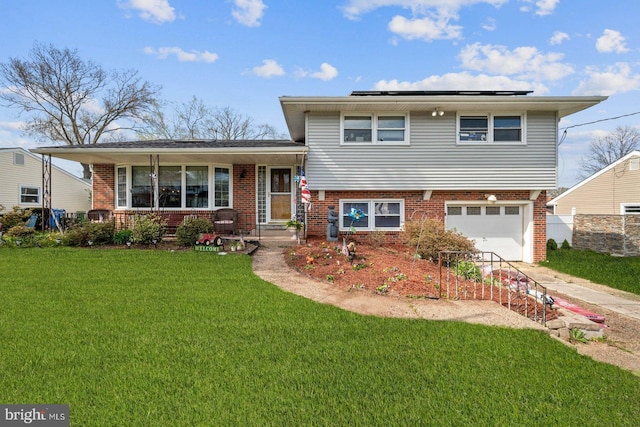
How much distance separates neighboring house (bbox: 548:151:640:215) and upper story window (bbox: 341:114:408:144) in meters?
12.6

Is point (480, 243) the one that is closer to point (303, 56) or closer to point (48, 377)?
point (303, 56)

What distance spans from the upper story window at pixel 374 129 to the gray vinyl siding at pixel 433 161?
0.22m

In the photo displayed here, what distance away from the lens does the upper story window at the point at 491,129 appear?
425 inches

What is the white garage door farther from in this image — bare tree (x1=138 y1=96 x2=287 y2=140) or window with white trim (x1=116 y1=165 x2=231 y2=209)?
bare tree (x1=138 y1=96 x2=287 y2=140)

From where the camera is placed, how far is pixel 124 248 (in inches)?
372

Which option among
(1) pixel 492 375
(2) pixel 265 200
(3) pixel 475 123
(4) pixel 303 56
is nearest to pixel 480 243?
(3) pixel 475 123

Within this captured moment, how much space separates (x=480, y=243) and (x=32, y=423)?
11.8 meters

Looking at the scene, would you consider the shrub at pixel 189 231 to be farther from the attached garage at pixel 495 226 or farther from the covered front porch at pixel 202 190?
the attached garage at pixel 495 226

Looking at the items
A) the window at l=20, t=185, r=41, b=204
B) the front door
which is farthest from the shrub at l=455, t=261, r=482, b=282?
Result: the window at l=20, t=185, r=41, b=204

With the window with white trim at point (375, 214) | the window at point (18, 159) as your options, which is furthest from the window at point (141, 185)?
the window at point (18, 159)

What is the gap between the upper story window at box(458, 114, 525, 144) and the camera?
35.4 feet

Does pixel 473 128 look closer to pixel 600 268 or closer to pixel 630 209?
pixel 600 268

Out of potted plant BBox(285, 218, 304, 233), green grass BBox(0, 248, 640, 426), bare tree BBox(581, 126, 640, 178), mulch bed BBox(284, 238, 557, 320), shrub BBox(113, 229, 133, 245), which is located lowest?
green grass BBox(0, 248, 640, 426)

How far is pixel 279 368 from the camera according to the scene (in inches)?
126
